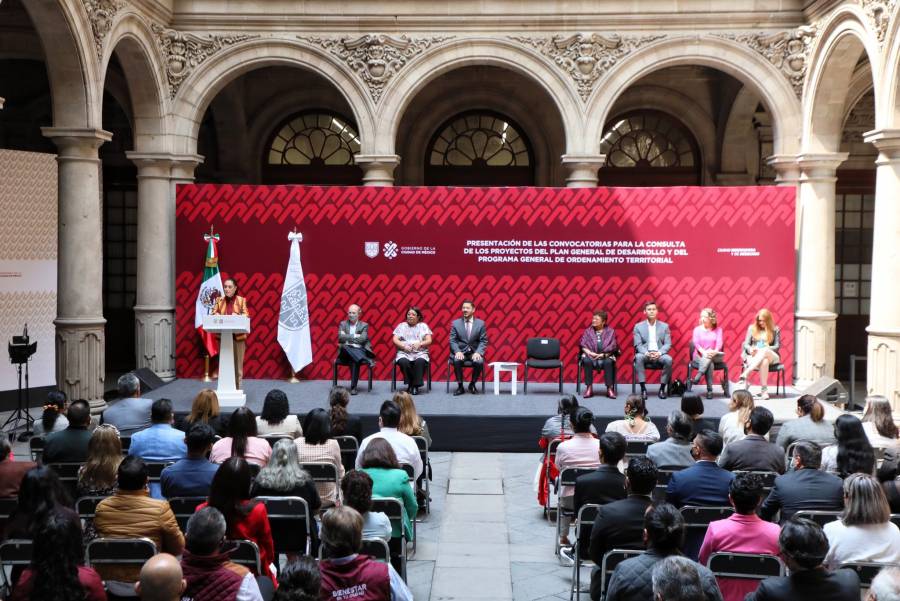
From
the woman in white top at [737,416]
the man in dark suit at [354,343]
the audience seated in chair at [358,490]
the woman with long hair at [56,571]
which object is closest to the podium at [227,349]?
the man in dark suit at [354,343]

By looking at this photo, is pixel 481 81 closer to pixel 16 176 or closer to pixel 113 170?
pixel 113 170

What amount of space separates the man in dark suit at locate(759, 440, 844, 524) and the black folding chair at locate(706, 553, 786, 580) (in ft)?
3.27

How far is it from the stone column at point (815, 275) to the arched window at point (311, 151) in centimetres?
745

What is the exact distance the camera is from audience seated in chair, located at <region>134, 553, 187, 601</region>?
331cm

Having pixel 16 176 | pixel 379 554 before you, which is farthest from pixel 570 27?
pixel 379 554

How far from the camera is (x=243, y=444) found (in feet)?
19.6

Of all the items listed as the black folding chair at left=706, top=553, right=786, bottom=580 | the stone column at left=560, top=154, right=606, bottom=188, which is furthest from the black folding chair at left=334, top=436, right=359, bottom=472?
the stone column at left=560, top=154, right=606, bottom=188

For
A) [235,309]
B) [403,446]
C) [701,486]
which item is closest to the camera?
[701,486]

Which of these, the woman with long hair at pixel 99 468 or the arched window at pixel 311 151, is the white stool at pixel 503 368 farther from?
the woman with long hair at pixel 99 468

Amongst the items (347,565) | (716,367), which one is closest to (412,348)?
(716,367)

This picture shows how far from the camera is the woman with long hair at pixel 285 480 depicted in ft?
17.2

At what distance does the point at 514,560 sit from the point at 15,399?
823 cm

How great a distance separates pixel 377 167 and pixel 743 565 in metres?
9.83

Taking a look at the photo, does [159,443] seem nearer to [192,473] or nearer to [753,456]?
[192,473]
